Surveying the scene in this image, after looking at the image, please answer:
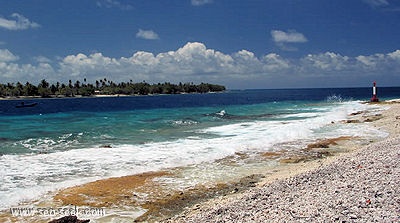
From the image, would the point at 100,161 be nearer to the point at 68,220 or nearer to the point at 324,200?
the point at 68,220

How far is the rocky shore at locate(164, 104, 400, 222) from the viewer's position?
6.32 metres

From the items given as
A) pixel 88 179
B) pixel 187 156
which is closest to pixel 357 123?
pixel 187 156

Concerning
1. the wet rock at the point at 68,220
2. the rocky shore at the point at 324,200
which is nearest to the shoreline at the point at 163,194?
the rocky shore at the point at 324,200

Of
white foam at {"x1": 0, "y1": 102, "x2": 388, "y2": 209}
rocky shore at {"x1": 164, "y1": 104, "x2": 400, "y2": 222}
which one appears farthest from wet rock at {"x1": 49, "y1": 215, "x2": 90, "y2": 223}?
white foam at {"x1": 0, "y1": 102, "x2": 388, "y2": 209}

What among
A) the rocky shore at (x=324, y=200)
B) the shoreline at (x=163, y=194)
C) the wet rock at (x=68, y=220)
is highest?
the rocky shore at (x=324, y=200)

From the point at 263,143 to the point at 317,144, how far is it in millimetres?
3113

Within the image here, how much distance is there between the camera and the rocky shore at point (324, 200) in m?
6.32

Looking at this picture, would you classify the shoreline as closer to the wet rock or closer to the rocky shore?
the rocky shore

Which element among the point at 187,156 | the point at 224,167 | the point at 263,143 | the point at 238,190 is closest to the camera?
the point at 238,190

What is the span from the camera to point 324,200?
7211mm

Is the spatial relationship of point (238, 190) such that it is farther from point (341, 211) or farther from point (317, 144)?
point (317, 144)

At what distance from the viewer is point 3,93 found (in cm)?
17438

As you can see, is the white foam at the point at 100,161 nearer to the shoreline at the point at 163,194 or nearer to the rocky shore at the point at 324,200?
the shoreline at the point at 163,194

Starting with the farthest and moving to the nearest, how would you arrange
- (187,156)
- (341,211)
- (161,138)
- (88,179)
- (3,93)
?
(3,93), (161,138), (187,156), (88,179), (341,211)
